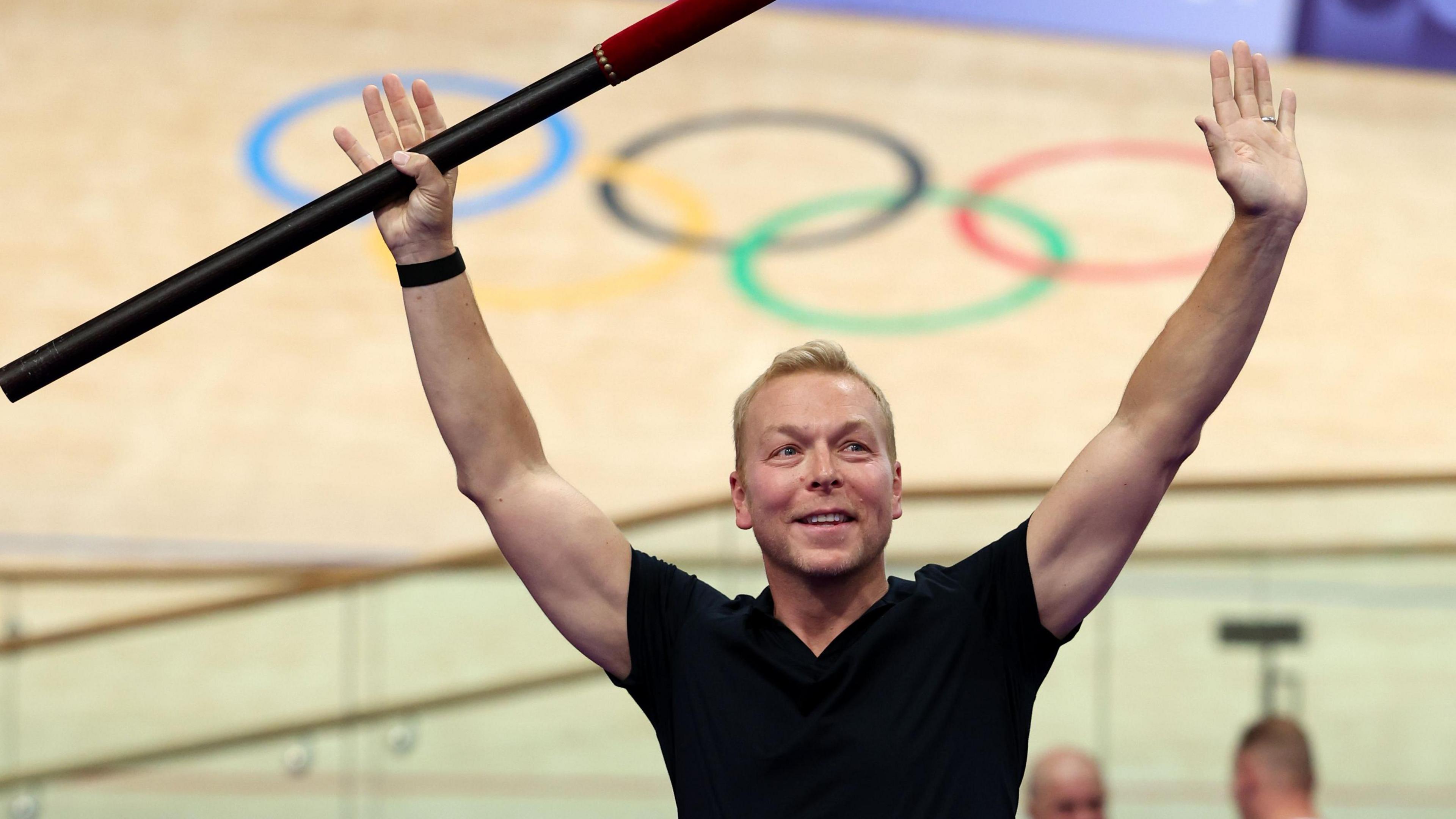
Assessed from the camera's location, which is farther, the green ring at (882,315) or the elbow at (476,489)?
the green ring at (882,315)

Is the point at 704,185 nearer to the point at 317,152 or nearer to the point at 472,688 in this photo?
the point at 317,152

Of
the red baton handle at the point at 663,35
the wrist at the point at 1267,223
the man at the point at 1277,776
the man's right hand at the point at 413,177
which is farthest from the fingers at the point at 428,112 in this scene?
the man at the point at 1277,776

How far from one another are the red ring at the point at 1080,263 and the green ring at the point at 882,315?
0.12 metres

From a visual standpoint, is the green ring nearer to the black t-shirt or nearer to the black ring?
the black ring

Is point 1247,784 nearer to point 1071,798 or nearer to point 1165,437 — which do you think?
point 1071,798

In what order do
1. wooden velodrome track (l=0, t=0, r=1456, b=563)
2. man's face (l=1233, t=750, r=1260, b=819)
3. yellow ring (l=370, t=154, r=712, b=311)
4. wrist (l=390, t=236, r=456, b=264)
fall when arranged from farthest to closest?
yellow ring (l=370, t=154, r=712, b=311)
wooden velodrome track (l=0, t=0, r=1456, b=563)
man's face (l=1233, t=750, r=1260, b=819)
wrist (l=390, t=236, r=456, b=264)

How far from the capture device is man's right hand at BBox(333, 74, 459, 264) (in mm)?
2098

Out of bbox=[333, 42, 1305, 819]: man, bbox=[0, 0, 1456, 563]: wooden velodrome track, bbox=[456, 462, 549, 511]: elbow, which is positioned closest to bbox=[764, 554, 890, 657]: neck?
bbox=[333, 42, 1305, 819]: man

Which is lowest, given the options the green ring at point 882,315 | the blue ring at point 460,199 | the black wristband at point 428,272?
the black wristband at point 428,272

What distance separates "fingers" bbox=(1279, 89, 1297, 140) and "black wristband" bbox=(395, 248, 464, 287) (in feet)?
3.48

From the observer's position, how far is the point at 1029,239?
32.5 ft

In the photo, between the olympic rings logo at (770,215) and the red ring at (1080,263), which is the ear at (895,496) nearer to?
the olympic rings logo at (770,215)

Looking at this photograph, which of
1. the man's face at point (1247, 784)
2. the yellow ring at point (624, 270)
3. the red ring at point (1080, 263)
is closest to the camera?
the man's face at point (1247, 784)

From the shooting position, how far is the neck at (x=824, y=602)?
2152mm
